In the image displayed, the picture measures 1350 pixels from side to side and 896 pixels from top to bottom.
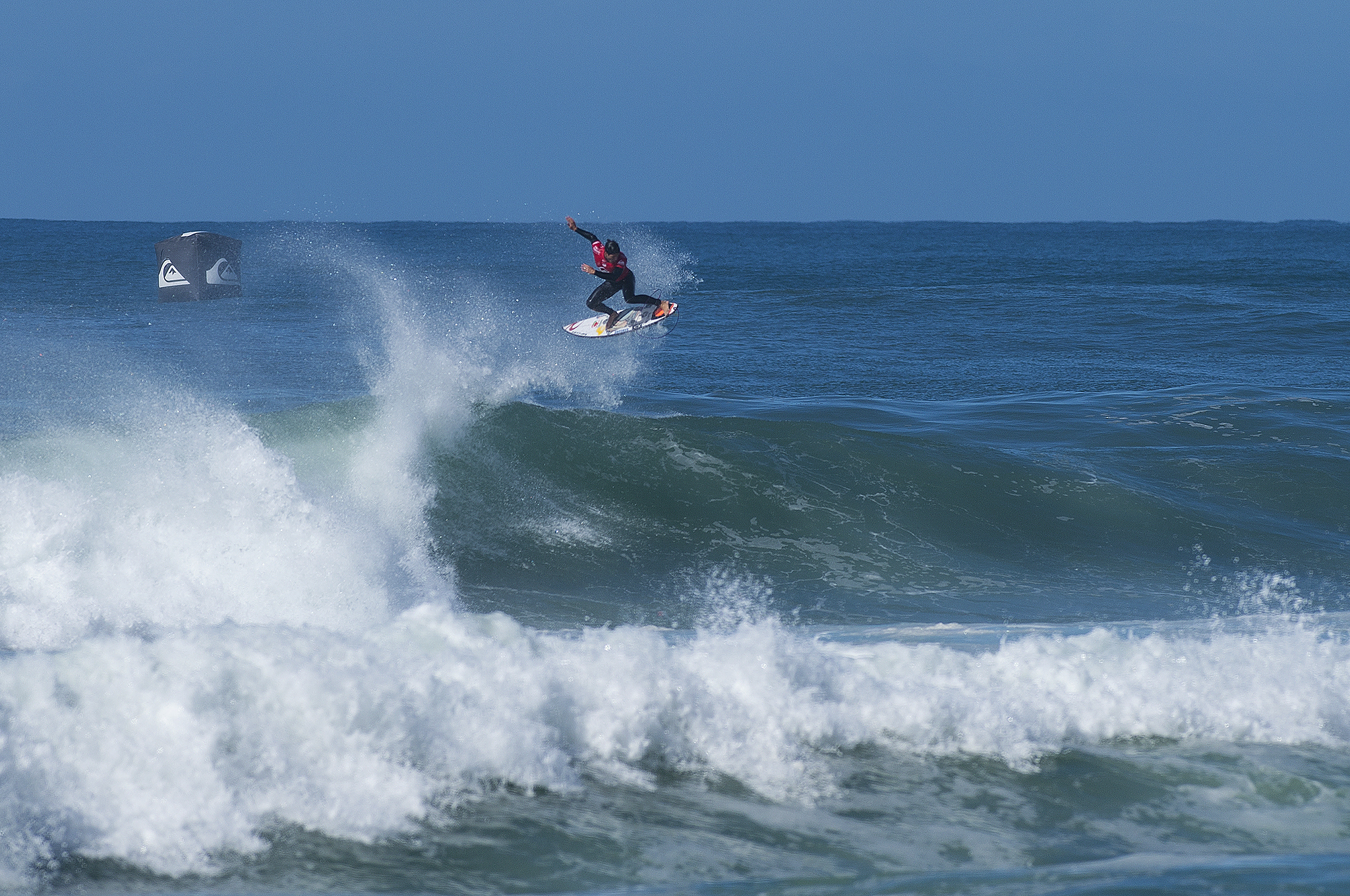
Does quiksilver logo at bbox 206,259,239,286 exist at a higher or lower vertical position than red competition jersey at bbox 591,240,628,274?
higher

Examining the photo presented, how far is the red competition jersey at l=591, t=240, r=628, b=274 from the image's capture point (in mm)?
15781

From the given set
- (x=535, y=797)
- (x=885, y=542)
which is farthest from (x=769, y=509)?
(x=535, y=797)

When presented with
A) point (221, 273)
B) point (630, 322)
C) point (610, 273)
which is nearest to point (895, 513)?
point (610, 273)

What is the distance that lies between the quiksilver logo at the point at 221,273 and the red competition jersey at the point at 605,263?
89.9ft

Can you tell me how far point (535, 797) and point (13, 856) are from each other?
6.71ft

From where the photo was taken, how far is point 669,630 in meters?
9.39

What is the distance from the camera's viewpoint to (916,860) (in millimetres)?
4988

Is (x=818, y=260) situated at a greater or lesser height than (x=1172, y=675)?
greater

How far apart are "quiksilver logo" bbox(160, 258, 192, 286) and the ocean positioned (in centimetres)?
1527

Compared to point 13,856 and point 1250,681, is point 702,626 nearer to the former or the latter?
point 1250,681

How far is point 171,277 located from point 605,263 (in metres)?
28.6

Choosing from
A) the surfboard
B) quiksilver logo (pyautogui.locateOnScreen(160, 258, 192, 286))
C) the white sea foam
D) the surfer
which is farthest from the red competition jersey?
quiksilver logo (pyautogui.locateOnScreen(160, 258, 192, 286))

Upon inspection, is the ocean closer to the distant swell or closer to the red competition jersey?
the distant swell

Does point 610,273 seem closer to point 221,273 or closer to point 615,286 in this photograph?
point 615,286
